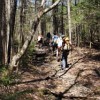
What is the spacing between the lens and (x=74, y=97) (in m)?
11.9

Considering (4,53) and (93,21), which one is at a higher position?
(93,21)

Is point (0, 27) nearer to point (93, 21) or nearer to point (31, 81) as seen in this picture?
point (31, 81)

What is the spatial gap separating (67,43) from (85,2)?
9.12 metres

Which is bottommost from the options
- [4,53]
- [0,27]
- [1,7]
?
[4,53]

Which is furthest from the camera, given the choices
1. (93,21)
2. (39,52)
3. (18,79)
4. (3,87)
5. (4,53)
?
(93,21)

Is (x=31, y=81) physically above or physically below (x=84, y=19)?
below

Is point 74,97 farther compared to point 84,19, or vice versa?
point 84,19

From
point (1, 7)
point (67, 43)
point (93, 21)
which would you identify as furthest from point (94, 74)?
point (93, 21)

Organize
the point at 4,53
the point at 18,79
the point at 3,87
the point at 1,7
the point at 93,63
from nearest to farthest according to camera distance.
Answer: the point at 3,87 < the point at 18,79 < the point at 4,53 < the point at 1,7 < the point at 93,63

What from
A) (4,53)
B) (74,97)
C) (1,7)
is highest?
(1,7)

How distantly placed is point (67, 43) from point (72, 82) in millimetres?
3047

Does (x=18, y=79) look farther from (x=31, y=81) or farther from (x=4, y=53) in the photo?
(x=4, y=53)

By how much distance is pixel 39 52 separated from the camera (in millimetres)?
25047

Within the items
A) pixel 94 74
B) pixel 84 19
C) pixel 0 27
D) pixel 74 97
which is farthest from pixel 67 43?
pixel 84 19
